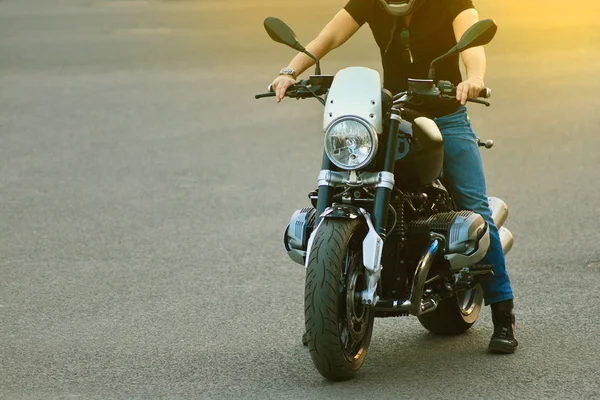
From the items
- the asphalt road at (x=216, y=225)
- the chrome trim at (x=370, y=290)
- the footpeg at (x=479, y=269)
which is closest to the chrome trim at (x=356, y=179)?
the chrome trim at (x=370, y=290)

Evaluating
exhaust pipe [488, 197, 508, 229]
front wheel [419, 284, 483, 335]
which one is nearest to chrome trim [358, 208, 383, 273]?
front wheel [419, 284, 483, 335]

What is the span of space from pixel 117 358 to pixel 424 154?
177 centimetres

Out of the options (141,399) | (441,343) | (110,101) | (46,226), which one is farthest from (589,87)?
(141,399)

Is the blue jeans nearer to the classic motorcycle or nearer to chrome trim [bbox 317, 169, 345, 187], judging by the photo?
the classic motorcycle

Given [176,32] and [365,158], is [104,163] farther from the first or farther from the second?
[176,32]

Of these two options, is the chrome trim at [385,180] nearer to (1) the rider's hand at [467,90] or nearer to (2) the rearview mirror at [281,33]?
(1) the rider's hand at [467,90]

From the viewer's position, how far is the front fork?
5.48m

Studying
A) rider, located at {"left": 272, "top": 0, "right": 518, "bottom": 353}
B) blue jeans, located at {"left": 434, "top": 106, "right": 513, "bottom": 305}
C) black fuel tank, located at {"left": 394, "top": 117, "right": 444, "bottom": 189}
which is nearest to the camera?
black fuel tank, located at {"left": 394, "top": 117, "right": 444, "bottom": 189}

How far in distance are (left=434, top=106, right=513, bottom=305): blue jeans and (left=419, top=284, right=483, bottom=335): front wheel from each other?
0.21 meters

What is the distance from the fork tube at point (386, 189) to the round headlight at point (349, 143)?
110 mm

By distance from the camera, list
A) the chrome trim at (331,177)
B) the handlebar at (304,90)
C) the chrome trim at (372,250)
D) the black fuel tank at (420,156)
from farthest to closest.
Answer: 1. the handlebar at (304,90)
2. the black fuel tank at (420,156)
3. the chrome trim at (331,177)
4. the chrome trim at (372,250)

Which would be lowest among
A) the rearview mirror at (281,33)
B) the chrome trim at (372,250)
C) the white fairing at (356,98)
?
the chrome trim at (372,250)

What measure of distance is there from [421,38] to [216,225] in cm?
387

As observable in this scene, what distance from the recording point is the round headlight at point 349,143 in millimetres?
5531
